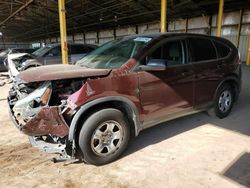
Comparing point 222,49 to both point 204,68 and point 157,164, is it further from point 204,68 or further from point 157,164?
point 157,164

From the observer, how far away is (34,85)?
3.22 meters

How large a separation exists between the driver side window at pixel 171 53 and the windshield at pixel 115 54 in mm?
292

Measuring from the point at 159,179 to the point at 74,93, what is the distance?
1472mm

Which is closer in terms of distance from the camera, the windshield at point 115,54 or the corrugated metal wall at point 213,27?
the windshield at point 115,54

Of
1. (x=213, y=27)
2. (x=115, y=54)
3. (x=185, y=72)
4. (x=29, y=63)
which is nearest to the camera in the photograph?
(x=115, y=54)

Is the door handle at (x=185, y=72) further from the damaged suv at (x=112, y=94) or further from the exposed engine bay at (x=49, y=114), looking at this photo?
the exposed engine bay at (x=49, y=114)

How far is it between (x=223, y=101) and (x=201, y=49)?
1278 mm

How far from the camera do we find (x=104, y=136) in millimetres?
2953

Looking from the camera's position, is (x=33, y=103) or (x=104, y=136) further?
(x=104, y=136)

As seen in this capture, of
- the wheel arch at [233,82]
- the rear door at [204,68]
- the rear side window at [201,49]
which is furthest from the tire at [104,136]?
the wheel arch at [233,82]

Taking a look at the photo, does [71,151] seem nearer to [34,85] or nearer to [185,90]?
[34,85]

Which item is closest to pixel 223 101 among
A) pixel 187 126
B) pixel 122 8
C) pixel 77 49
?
pixel 187 126

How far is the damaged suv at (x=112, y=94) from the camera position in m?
2.73

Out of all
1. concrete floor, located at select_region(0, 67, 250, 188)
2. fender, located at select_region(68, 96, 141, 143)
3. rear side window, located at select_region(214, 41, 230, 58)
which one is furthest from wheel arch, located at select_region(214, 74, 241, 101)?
fender, located at select_region(68, 96, 141, 143)
